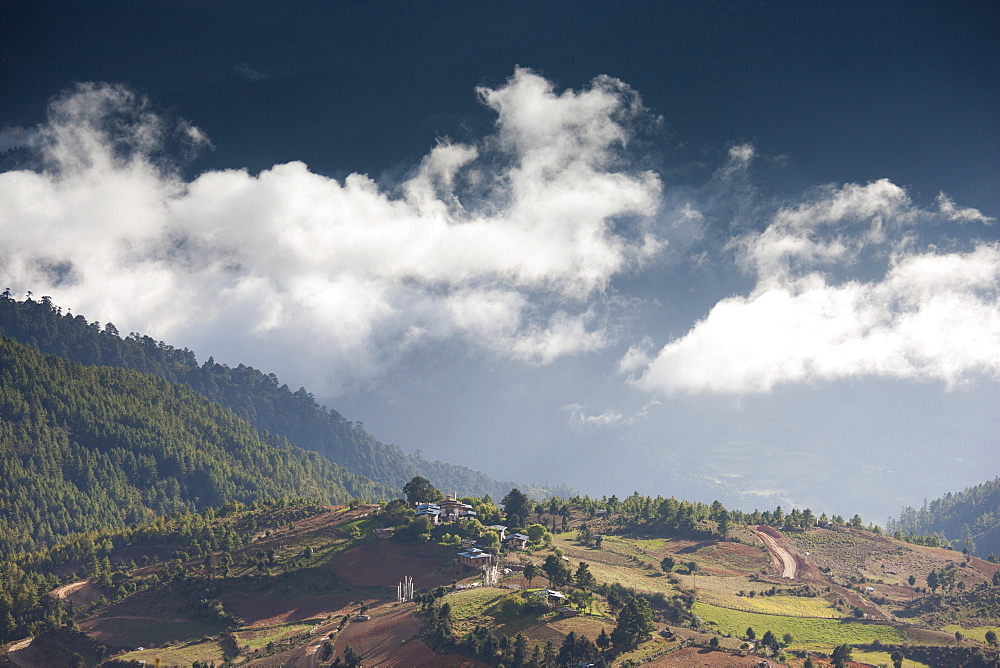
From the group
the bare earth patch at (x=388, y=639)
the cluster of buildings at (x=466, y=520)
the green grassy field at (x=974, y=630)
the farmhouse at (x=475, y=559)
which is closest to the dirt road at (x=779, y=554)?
the green grassy field at (x=974, y=630)

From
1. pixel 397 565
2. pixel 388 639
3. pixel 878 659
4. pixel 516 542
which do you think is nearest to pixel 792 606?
pixel 878 659

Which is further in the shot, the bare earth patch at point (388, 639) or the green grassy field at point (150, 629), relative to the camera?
the green grassy field at point (150, 629)

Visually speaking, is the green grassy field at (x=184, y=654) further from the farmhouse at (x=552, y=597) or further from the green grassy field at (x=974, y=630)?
the green grassy field at (x=974, y=630)

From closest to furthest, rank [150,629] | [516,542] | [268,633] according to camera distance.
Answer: [268,633], [150,629], [516,542]

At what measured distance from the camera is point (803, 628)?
360 ft

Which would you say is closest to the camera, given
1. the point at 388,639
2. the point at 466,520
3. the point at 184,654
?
the point at 388,639

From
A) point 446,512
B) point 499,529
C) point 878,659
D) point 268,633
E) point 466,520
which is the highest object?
point 446,512

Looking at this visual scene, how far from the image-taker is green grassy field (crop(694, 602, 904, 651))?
10519 cm

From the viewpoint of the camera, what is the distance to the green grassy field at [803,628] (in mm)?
105188

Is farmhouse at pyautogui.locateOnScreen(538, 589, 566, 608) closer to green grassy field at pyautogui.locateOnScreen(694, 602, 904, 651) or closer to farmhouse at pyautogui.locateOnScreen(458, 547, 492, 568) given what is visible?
farmhouse at pyautogui.locateOnScreen(458, 547, 492, 568)

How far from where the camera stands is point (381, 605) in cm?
10719

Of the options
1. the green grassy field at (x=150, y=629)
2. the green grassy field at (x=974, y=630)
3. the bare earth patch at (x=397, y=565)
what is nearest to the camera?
the green grassy field at (x=150, y=629)

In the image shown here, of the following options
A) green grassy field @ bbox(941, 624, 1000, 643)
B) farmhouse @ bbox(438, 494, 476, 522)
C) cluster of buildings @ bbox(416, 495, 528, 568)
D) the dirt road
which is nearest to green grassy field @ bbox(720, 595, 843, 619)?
the dirt road

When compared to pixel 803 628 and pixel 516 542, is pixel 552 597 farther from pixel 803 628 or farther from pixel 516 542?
pixel 803 628
